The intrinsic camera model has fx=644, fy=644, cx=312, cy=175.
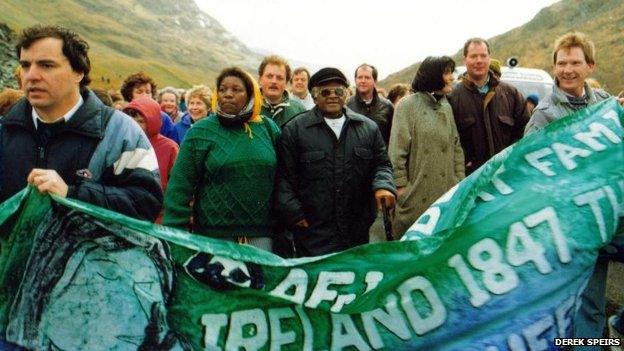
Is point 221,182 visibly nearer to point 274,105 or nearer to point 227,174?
point 227,174

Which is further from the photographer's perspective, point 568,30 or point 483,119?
point 568,30

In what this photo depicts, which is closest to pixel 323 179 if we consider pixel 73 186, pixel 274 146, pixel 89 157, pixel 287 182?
pixel 287 182

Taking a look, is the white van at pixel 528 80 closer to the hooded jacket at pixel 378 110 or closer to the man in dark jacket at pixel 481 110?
the hooded jacket at pixel 378 110

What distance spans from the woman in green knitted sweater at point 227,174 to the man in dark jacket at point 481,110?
2.33 m

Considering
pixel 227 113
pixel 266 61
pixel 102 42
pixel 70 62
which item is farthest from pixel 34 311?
pixel 102 42

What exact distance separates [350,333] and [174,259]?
0.90 meters

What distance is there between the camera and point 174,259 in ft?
10.0

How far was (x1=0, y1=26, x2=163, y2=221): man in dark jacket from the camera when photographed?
3.17 m

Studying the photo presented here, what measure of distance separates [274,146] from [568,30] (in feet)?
221

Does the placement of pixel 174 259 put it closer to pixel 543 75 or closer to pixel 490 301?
pixel 490 301

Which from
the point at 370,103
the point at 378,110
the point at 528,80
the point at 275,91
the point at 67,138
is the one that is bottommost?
the point at 67,138

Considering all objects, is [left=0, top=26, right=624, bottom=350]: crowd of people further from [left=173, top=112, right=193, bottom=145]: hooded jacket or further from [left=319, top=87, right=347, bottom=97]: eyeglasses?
[left=173, top=112, right=193, bottom=145]: hooded jacket

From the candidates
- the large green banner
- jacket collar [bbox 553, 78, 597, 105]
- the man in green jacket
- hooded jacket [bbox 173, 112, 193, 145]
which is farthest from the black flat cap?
hooded jacket [bbox 173, 112, 193, 145]

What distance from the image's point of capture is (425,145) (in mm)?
5453
